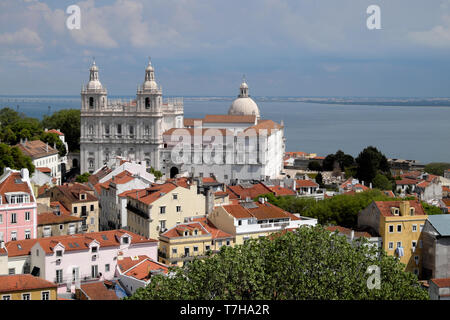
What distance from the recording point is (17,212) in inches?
720

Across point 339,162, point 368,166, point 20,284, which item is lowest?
point 20,284

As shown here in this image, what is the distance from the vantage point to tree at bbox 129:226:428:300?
33.2 ft

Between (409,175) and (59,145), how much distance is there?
76.5 feet

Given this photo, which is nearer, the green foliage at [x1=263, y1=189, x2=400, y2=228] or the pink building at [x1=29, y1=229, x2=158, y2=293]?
the pink building at [x1=29, y1=229, x2=158, y2=293]

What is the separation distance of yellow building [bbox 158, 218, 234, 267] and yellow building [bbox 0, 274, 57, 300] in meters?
5.43

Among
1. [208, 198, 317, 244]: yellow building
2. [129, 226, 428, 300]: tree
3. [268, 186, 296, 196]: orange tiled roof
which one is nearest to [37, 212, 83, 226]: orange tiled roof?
[208, 198, 317, 244]: yellow building

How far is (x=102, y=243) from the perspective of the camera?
653 inches

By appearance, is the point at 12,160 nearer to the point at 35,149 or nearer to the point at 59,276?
the point at 35,149

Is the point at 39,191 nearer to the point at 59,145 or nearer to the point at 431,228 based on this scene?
the point at 431,228

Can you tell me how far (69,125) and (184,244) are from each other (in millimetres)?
39496

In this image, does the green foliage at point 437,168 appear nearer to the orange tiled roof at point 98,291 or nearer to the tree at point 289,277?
the orange tiled roof at point 98,291

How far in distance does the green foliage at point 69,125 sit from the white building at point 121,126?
371 inches

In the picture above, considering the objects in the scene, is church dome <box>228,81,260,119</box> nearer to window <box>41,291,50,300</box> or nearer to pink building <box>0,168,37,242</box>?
pink building <box>0,168,37,242</box>

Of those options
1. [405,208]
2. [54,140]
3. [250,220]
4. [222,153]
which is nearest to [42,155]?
[54,140]
